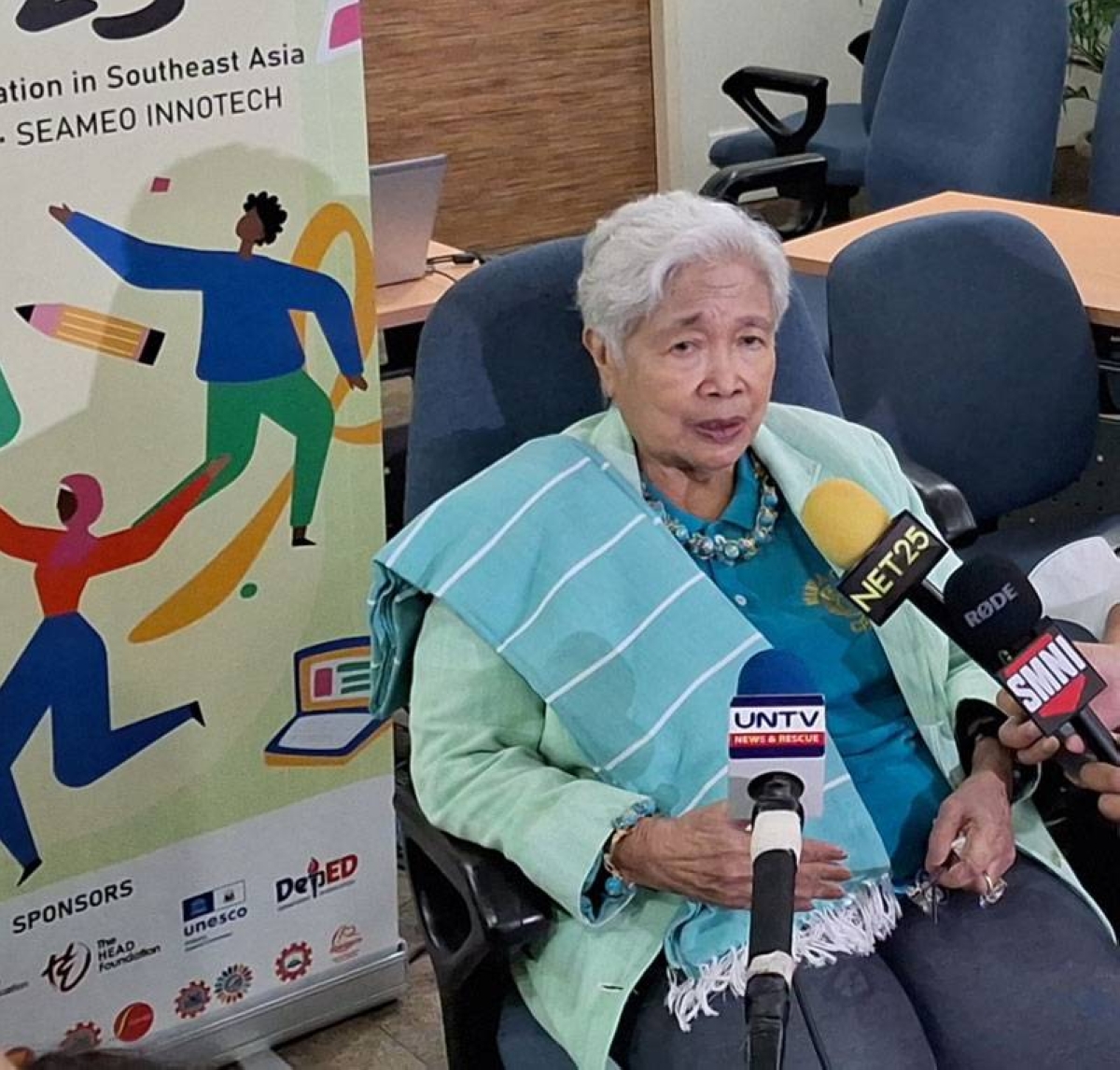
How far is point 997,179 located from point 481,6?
6.17 ft

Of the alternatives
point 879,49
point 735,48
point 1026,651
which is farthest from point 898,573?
point 735,48

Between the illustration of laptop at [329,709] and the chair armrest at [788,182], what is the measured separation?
6.18ft

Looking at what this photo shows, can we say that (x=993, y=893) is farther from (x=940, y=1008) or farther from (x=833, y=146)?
(x=833, y=146)

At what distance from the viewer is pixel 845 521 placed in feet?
5.21

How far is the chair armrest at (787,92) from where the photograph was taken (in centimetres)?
470

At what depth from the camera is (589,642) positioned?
5.43 feet

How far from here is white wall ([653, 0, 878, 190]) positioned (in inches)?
237

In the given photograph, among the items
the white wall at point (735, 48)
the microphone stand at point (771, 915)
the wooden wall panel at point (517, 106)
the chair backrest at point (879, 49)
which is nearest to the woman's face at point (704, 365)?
the microphone stand at point (771, 915)

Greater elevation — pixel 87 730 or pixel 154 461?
pixel 154 461

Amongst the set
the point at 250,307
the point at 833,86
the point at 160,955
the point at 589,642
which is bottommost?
the point at 833,86

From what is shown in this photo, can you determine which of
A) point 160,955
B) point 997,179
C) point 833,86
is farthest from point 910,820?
point 833,86

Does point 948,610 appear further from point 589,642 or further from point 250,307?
point 250,307

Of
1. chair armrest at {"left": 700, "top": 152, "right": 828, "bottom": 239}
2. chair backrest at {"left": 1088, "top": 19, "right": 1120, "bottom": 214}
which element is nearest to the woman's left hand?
chair armrest at {"left": 700, "top": 152, "right": 828, "bottom": 239}

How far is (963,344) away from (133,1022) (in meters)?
1.44
